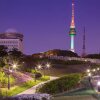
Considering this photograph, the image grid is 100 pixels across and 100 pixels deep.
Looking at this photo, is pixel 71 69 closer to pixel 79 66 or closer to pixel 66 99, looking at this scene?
pixel 79 66

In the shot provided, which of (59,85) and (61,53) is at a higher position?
(61,53)

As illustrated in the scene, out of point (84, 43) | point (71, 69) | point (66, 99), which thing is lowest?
point (66, 99)

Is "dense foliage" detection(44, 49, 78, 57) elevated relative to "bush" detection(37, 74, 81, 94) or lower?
elevated

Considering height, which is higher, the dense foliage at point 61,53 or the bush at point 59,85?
the dense foliage at point 61,53

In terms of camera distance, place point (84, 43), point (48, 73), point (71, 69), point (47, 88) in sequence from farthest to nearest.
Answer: point (84, 43) < point (71, 69) < point (48, 73) < point (47, 88)

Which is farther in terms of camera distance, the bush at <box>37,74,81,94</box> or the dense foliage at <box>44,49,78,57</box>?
the dense foliage at <box>44,49,78,57</box>

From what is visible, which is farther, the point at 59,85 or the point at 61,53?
the point at 61,53

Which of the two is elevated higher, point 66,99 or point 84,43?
point 84,43

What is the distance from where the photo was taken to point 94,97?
3033cm

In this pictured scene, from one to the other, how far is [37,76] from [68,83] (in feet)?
53.2

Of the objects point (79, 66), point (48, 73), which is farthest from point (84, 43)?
point (48, 73)

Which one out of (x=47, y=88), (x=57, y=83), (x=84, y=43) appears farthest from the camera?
(x=84, y=43)

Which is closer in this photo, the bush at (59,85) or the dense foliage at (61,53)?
the bush at (59,85)

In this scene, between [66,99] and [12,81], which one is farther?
[12,81]
